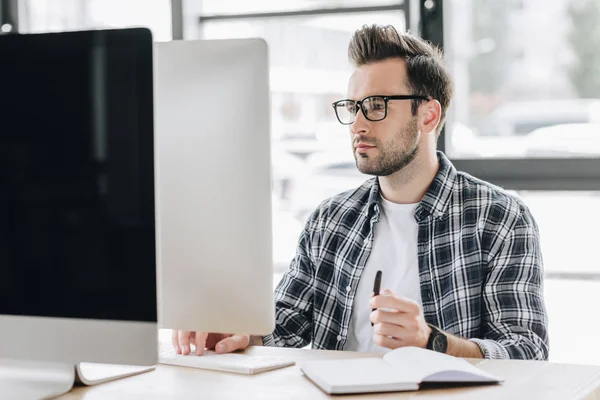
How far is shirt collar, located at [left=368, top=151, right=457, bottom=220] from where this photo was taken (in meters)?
2.11

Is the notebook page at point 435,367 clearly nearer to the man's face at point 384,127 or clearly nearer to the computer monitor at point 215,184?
the computer monitor at point 215,184

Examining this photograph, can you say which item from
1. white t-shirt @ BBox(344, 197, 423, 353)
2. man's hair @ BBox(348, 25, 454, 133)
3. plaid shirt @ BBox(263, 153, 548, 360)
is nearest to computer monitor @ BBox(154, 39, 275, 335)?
plaid shirt @ BBox(263, 153, 548, 360)

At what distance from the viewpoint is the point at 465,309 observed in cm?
200

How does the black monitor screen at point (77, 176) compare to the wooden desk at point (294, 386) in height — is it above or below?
above

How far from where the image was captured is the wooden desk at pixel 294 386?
1.32 meters

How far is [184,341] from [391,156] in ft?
2.70

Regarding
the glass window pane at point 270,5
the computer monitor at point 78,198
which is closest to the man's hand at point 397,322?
the computer monitor at point 78,198

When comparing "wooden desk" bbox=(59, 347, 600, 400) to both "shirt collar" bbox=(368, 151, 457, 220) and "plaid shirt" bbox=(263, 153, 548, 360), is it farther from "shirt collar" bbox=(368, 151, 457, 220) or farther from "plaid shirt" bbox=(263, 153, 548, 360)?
"shirt collar" bbox=(368, 151, 457, 220)

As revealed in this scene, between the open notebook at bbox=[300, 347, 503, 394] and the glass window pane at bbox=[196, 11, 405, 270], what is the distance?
1779 millimetres

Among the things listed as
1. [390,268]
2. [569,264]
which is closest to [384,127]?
[390,268]

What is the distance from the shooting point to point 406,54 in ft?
7.59

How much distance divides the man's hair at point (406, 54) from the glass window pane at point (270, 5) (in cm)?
86

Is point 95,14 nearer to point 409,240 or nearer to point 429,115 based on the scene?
point 429,115

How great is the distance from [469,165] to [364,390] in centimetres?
175
